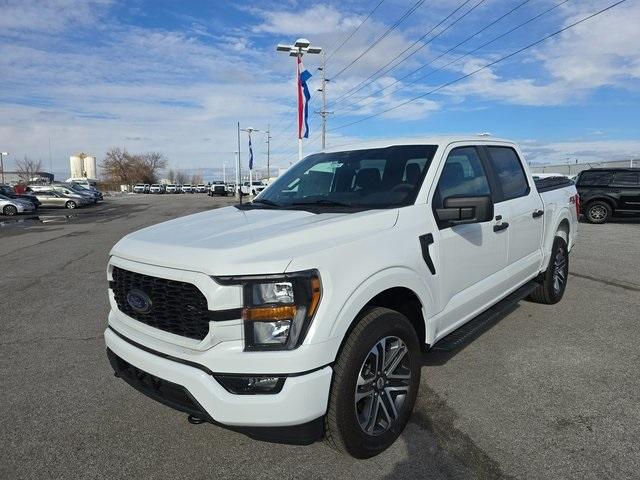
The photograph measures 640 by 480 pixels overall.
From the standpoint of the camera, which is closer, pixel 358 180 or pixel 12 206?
pixel 358 180

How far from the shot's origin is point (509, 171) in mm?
4762

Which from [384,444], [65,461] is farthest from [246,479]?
[65,461]

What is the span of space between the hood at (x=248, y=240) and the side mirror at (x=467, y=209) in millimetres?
398

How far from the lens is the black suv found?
15086mm

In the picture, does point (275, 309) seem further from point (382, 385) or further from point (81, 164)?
point (81, 164)

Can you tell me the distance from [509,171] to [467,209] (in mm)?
1951

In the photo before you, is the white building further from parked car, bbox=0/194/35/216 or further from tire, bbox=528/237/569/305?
tire, bbox=528/237/569/305

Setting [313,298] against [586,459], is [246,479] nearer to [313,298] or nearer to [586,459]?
[313,298]

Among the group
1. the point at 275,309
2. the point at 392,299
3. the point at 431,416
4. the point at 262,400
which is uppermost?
the point at 275,309

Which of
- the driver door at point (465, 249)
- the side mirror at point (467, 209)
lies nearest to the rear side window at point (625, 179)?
the driver door at point (465, 249)

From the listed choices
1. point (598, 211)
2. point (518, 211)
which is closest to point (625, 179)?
point (598, 211)

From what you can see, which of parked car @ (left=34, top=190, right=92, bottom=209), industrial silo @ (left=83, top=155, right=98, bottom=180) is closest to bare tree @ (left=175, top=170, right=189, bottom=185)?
industrial silo @ (left=83, top=155, right=98, bottom=180)

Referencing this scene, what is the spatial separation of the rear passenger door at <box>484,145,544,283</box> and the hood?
5.97ft

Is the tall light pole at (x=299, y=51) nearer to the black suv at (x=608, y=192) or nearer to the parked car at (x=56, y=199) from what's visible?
the black suv at (x=608, y=192)
